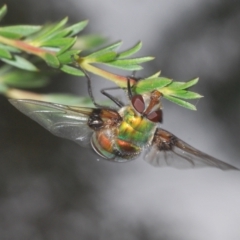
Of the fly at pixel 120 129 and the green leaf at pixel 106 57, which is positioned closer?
the green leaf at pixel 106 57

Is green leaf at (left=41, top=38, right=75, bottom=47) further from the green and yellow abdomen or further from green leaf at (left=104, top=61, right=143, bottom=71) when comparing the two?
the green and yellow abdomen

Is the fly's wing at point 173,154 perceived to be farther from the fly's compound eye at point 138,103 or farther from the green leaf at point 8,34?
the green leaf at point 8,34

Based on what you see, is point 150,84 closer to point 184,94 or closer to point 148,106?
point 184,94

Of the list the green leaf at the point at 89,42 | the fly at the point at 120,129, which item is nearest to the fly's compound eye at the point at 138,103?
the fly at the point at 120,129

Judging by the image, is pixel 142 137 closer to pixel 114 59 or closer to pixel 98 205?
pixel 114 59

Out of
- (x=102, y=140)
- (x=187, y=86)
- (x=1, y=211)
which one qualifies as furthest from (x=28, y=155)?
(x=187, y=86)

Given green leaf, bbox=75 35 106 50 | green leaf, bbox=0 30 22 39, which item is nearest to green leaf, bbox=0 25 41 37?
Answer: green leaf, bbox=0 30 22 39

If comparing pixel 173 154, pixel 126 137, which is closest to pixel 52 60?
pixel 126 137
